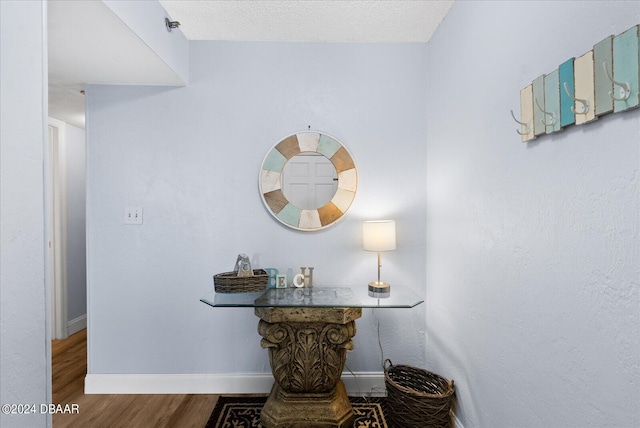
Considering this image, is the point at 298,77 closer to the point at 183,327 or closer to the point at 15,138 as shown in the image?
the point at 15,138

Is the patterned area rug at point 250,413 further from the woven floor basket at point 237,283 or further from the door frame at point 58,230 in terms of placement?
the door frame at point 58,230

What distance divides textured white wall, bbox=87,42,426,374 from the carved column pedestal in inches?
18.7

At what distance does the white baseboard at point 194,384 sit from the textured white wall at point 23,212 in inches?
55.9

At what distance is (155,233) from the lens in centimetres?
245

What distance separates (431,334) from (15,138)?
7.84 ft

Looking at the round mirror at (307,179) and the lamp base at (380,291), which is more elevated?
the round mirror at (307,179)

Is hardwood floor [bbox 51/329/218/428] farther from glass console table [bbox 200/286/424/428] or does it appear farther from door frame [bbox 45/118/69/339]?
door frame [bbox 45/118/69/339]

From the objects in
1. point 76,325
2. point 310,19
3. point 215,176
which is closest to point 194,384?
point 215,176

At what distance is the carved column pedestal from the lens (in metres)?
1.99

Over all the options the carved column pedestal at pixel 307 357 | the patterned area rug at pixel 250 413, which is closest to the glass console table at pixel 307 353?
the carved column pedestal at pixel 307 357

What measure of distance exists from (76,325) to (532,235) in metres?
4.18

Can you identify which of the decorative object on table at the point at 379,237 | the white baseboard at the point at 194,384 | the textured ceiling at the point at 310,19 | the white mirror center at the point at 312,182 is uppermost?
the textured ceiling at the point at 310,19

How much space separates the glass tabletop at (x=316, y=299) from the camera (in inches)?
73.6

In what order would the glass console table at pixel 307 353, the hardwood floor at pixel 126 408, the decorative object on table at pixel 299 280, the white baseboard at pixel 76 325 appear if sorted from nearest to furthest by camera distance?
the glass console table at pixel 307 353 → the hardwood floor at pixel 126 408 → the decorative object on table at pixel 299 280 → the white baseboard at pixel 76 325
